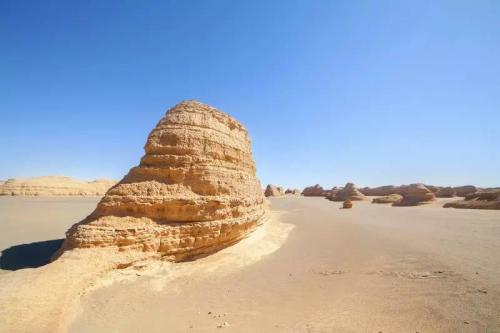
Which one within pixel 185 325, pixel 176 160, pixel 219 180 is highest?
pixel 176 160

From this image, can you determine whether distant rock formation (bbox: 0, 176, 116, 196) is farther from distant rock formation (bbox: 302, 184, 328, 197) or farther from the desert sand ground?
distant rock formation (bbox: 302, 184, 328, 197)

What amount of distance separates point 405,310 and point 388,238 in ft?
24.6

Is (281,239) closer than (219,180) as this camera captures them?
No

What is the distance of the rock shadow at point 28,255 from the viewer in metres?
8.40

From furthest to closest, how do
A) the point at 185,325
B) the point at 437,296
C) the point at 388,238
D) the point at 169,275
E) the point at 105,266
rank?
the point at 388,238 → the point at 169,275 → the point at 105,266 → the point at 437,296 → the point at 185,325

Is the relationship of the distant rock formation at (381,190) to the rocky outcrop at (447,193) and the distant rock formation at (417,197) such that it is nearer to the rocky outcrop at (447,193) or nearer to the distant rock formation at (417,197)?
the rocky outcrop at (447,193)

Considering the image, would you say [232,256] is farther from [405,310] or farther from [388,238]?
[388,238]

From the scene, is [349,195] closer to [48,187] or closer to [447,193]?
[447,193]

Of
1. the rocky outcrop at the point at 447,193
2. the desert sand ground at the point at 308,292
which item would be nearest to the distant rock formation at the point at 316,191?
the rocky outcrop at the point at 447,193

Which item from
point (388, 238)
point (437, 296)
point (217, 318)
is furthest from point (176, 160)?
point (388, 238)

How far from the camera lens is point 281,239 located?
40.9ft

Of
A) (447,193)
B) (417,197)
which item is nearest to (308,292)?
(417,197)

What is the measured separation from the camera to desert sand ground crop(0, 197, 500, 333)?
4.91 metres

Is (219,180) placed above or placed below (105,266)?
above
